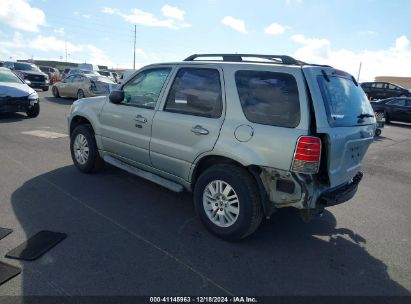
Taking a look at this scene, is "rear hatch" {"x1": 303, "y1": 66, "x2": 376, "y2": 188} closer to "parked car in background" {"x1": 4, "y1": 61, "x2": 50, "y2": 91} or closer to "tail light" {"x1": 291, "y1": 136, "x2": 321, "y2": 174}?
"tail light" {"x1": 291, "y1": 136, "x2": 321, "y2": 174}

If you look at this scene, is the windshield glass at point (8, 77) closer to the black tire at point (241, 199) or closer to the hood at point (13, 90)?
the hood at point (13, 90)

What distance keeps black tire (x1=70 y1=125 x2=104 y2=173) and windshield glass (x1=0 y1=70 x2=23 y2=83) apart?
7145mm

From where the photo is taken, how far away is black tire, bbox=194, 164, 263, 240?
11.7 ft


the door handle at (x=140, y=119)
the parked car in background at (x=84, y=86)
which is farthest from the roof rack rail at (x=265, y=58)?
the parked car in background at (x=84, y=86)

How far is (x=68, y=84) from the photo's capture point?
19.1 m

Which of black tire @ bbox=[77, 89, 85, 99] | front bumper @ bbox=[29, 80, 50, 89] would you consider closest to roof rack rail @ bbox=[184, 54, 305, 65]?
black tire @ bbox=[77, 89, 85, 99]

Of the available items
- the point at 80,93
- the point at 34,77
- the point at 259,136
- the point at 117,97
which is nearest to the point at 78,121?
the point at 117,97

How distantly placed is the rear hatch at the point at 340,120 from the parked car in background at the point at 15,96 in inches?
386

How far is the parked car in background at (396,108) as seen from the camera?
677 inches

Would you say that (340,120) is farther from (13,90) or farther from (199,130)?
(13,90)

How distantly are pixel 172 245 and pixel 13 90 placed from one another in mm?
9327

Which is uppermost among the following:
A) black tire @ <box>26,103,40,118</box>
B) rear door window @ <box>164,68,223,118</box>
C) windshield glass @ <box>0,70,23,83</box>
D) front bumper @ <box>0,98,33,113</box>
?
rear door window @ <box>164,68,223,118</box>

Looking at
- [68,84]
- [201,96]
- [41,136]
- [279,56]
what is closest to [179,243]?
[201,96]

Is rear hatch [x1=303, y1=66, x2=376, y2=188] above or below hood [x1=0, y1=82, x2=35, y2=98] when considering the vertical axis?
above
